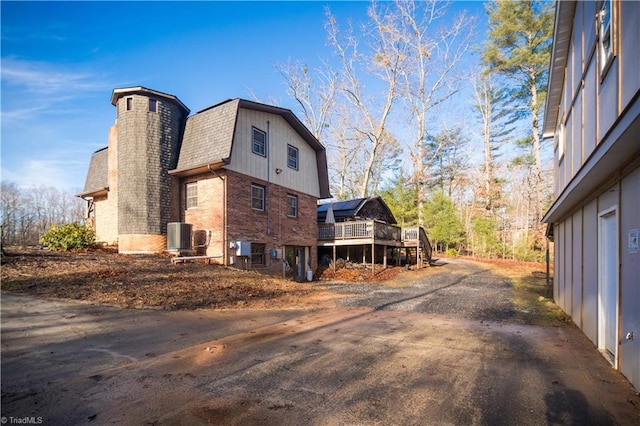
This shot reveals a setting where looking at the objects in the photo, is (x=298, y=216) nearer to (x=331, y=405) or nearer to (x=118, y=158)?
(x=118, y=158)

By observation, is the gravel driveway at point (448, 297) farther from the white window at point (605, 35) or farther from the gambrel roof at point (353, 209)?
the gambrel roof at point (353, 209)

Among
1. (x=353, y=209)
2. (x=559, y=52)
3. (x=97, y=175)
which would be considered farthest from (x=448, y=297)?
(x=97, y=175)

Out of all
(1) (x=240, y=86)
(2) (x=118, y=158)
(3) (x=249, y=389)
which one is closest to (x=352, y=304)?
(3) (x=249, y=389)

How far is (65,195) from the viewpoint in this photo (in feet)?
144

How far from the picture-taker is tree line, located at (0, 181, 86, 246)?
35375mm

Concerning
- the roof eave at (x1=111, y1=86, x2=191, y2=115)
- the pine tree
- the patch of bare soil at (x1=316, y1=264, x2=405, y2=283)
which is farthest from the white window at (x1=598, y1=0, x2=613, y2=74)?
the pine tree

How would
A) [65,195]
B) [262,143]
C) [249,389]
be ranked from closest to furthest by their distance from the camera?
[249,389]
[262,143]
[65,195]

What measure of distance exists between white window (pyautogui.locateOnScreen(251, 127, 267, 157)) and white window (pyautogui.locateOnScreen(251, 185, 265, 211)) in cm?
162

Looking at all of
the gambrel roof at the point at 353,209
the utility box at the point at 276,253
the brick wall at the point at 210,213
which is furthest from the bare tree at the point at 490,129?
the brick wall at the point at 210,213

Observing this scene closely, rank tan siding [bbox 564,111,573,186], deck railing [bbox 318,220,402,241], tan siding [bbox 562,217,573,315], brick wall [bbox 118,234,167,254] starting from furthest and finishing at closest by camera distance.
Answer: deck railing [bbox 318,220,402,241] < brick wall [bbox 118,234,167,254] < tan siding [bbox 562,217,573,315] < tan siding [bbox 564,111,573,186]

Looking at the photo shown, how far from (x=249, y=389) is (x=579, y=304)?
726 centimetres

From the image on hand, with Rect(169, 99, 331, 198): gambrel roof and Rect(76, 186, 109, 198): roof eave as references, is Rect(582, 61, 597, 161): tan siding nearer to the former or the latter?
Rect(169, 99, 331, 198): gambrel roof

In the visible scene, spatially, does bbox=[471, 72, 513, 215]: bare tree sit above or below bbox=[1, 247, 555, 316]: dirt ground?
above

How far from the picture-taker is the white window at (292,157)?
17947 millimetres
